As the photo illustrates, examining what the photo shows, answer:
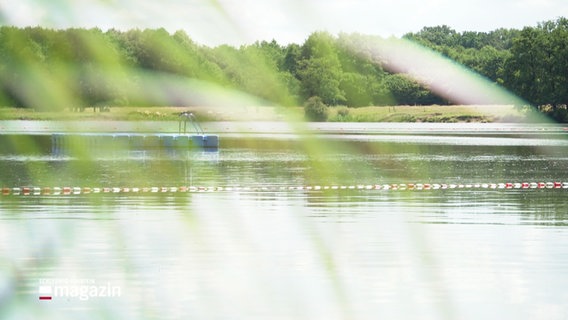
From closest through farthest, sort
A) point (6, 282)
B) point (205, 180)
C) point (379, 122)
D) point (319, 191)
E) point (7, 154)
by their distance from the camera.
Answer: point (6, 282) < point (319, 191) < point (205, 180) < point (7, 154) < point (379, 122)

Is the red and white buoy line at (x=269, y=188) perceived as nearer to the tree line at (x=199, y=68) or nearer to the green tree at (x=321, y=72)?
the tree line at (x=199, y=68)

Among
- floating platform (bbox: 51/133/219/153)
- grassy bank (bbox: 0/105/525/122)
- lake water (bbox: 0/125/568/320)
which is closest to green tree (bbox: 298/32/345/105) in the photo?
grassy bank (bbox: 0/105/525/122)

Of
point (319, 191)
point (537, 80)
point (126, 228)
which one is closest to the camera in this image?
point (126, 228)

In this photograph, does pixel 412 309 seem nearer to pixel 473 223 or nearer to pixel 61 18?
pixel 473 223

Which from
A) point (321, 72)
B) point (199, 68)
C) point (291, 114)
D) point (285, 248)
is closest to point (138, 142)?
point (285, 248)

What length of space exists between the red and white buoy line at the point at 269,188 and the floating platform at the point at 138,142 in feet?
71.3

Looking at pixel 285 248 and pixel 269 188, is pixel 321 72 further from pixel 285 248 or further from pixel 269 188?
pixel 285 248

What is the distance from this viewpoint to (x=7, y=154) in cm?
4500

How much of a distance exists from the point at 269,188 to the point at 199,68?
10055 cm

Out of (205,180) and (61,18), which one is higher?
(61,18)

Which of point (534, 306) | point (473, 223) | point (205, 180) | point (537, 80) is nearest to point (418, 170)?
point (205, 180)

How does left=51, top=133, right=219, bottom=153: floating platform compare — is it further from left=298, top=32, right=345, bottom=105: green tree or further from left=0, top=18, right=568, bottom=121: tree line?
left=298, top=32, right=345, bottom=105: green tree

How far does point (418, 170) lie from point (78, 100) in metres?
83.8

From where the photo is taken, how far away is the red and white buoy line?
26.0 metres
